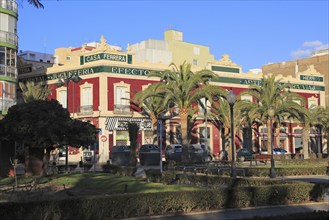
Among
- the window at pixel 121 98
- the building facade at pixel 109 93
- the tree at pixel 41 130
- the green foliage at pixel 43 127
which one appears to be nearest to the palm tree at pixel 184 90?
the tree at pixel 41 130

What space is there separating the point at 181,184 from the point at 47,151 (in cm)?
1003

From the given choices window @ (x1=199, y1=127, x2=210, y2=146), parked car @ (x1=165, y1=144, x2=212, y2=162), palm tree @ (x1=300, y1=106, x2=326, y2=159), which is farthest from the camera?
window @ (x1=199, y1=127, x2=210, y2=146)

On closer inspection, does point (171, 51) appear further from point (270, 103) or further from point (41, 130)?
point (41, 130)

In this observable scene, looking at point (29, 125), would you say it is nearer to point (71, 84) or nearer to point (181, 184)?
point (181, 184)

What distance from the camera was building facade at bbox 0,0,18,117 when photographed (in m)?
44.2

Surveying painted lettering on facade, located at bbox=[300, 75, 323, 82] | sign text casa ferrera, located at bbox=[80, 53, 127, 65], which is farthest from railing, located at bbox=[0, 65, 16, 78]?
painted lettering on facade, located at bbox=[300, 75, 323, 82]

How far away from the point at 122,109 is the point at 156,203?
37.3 meters

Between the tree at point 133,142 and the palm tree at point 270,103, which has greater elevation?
the palm tree at point 270,103

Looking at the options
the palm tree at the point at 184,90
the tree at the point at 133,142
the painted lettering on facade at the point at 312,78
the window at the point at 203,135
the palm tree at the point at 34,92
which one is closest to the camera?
the palm tree at the point at 184,90

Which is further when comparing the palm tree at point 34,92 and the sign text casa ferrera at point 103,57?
the sign text casa ferrera at point 103,57

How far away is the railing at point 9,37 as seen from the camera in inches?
1752

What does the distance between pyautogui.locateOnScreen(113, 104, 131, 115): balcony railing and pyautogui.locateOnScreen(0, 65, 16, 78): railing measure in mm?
10619

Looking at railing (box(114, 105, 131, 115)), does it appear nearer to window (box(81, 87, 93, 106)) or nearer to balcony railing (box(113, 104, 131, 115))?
balcony railing (box(113, 104, 131, 115))

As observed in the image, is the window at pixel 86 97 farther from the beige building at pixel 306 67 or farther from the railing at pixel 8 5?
the beige building at pixel 306 67
